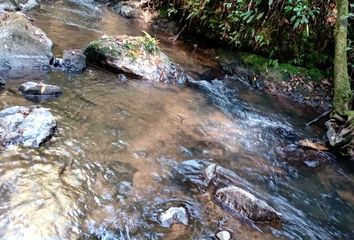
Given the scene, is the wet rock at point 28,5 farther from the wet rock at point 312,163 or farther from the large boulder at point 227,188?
the wet rock at point 312,163

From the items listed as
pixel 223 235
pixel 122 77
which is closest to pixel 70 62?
pixel 122 77

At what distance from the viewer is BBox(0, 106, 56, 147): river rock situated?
13.7ft

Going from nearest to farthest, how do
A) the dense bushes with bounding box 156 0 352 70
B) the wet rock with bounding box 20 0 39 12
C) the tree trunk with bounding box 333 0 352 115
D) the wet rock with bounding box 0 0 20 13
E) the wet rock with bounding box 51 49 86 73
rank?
the wet rock with bounding box 51 49 86 73, the tree trunk with bounding box 333 0 352 115, the dense bushes with bounding box 156 0 352 70, the wet rock with bounding box 0 0 20 13, the wet rock with bounding box 20 0 39 12

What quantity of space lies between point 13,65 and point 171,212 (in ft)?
14.0

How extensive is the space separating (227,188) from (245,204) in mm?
296

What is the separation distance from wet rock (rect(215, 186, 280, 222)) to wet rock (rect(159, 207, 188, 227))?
0.54 m

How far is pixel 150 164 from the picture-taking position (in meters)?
4.46

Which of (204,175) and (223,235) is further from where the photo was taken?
(204,175)

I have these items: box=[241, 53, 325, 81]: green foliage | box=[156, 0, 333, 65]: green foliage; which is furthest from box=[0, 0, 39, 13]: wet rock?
box=[241, 53, 325, 81]: green foliage

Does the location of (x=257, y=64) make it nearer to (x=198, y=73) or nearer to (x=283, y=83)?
(x=283, y=83)

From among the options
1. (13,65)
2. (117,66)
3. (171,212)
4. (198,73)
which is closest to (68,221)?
(171,212)

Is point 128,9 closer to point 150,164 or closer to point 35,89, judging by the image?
point 35,89

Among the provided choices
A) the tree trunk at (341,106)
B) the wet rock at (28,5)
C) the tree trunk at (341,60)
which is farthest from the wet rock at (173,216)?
the wet rock at (28,5)

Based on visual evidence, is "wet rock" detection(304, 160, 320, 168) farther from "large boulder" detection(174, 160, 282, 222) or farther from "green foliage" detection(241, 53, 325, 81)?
"green foliage" detection(241, 53, 325, 81)
